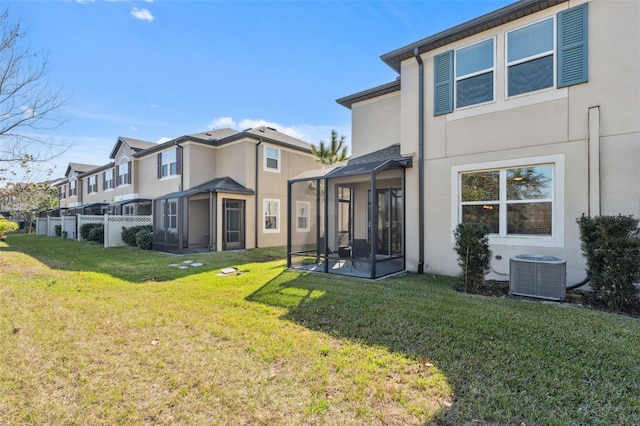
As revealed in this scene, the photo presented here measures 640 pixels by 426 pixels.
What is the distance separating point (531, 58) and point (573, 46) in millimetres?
733

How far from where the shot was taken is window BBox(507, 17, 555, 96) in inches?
270

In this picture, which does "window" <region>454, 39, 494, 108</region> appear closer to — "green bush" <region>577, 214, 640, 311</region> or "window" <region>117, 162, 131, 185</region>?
"green bush" <region>577, 214, 640, 311</region>

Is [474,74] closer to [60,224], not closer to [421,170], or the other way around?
[421,170]

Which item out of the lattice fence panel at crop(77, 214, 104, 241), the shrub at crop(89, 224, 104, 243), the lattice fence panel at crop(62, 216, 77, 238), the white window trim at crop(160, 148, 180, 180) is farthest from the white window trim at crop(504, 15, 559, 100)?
the lattice fence panel at crop(62, 216, 77, 238)

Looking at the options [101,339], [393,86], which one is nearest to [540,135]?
[393,86]

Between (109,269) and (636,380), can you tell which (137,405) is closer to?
(636,380)

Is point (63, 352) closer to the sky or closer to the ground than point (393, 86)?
closer to the ground

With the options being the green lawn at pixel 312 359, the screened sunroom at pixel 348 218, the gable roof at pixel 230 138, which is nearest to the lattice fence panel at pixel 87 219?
the gable roof at pixel 230 138

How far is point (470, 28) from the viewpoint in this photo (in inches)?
301

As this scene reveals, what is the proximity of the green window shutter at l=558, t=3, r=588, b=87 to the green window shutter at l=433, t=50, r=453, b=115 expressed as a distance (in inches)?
88.5

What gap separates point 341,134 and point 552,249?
73.0 feet

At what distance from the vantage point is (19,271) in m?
8.60

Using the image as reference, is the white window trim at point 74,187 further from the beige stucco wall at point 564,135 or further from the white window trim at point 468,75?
the white window trim at point 468,75

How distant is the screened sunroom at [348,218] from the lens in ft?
29.7
